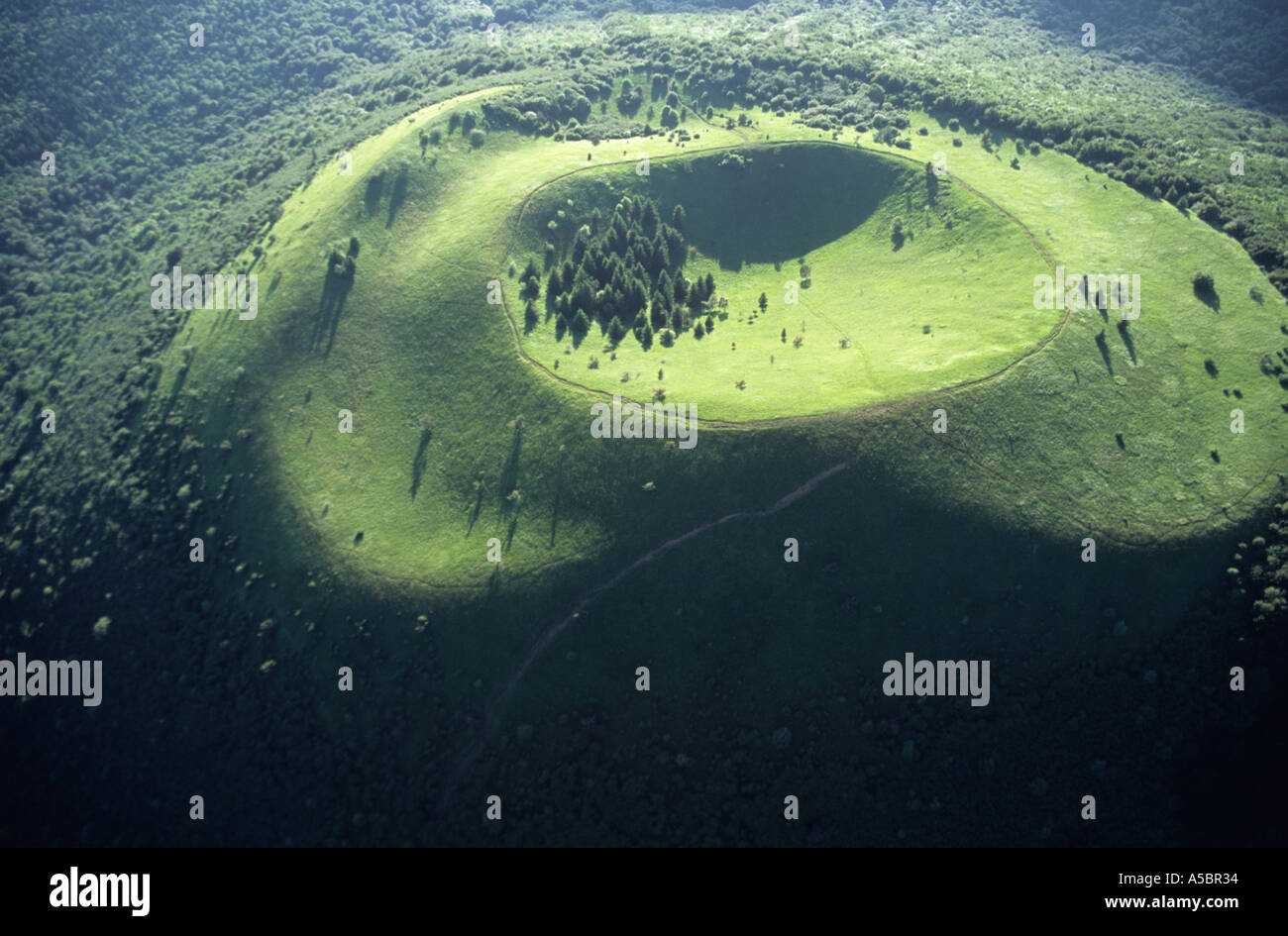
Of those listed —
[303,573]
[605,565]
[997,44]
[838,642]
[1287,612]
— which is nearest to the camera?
[1287,612]

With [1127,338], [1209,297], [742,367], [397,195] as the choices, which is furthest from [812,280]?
[397,195]

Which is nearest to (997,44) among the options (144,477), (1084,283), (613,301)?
(1084,283)

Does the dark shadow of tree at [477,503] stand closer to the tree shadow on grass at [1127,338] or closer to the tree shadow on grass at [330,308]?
the tree shadow on grass at [330,308]

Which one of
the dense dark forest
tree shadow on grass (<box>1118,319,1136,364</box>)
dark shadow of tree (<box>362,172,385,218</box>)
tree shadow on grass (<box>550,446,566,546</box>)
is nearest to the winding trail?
tree shadow on grass (<box>550,446,566,546</box>)

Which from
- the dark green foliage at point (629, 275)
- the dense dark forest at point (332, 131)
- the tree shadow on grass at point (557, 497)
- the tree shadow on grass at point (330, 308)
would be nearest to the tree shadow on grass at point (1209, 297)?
the dense dark forest at point (332, 131)

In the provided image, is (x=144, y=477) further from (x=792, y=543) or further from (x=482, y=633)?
(x=792, y=543)

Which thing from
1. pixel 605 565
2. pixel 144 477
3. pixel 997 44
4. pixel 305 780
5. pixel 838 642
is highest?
pixel 997 44

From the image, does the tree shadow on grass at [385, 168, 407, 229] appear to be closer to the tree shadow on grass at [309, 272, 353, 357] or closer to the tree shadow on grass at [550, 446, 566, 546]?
the tree shadow on grass at [309, 272, 353, 357]
